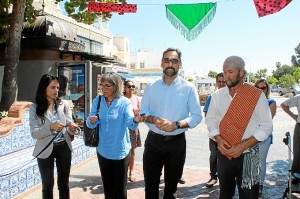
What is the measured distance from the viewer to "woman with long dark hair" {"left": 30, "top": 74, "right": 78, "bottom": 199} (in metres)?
3.54

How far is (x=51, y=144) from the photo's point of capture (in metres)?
3.58

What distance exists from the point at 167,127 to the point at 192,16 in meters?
4.46

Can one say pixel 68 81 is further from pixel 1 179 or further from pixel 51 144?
pixel 51 144

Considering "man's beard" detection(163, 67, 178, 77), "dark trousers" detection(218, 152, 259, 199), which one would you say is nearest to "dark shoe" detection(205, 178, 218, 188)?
"dark trousers" detection(218, 152, 259, 199)

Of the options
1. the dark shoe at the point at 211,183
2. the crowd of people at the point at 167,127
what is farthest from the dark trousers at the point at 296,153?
the crowd of people at the point at 167,127

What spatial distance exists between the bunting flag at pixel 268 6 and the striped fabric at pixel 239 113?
2.78 meters

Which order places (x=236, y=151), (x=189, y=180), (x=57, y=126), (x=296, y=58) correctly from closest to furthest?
(x=236, y=151) → (x=57, y=126) → (x=189, y=180) → (x=296, y=58)

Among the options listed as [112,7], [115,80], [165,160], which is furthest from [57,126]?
[112,7]

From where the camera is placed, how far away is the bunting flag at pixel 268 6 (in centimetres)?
512

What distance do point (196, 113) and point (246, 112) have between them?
59 centimetres

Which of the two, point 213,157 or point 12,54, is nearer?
point 213,157

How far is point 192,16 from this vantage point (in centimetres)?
692

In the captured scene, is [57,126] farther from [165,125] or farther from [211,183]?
[211,183]

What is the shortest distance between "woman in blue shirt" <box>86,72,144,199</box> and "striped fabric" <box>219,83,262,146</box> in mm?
1080
